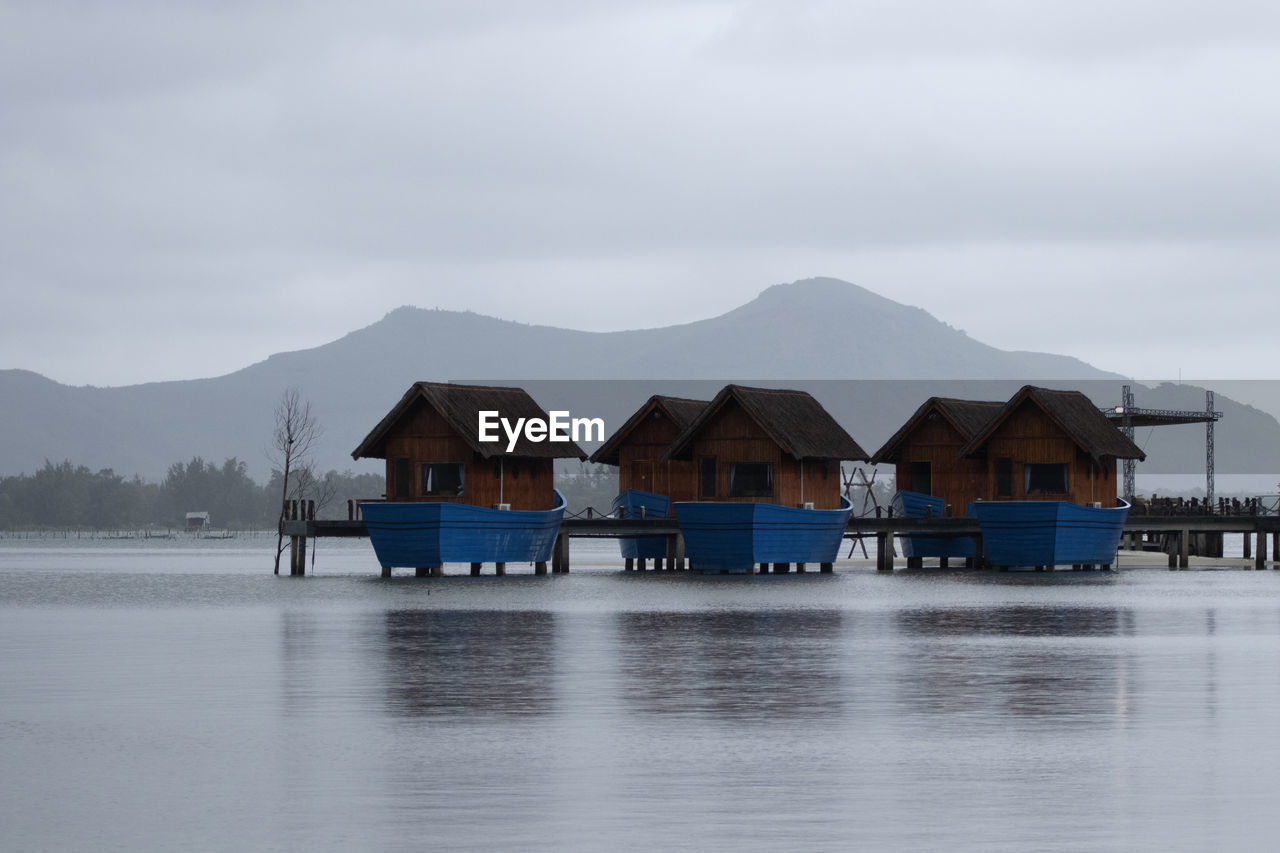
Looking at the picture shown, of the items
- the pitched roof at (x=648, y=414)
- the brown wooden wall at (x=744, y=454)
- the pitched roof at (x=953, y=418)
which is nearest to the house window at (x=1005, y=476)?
the pitched roof at (x=953, y=418)

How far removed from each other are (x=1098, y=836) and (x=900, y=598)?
41006 millimetres

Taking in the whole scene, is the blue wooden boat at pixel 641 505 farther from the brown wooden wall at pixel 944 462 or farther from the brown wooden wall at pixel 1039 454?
the brown wooden wall at pixel 1039 454

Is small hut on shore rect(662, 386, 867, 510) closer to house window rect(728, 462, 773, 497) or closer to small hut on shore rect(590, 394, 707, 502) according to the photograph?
house window rect(728, 462, 773, 497)

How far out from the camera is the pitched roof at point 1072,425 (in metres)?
75.2

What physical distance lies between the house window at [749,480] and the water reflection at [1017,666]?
28.1m

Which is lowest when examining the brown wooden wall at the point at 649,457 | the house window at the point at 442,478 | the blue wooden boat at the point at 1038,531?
the blue wooden boat at the point at 1038,531

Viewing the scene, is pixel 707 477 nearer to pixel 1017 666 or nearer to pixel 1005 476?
pixel 1005 476

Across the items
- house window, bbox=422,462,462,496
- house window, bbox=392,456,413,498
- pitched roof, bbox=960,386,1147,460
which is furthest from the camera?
pitched roof, bbox=960,386,1147,460

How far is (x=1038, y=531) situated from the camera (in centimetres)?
7362

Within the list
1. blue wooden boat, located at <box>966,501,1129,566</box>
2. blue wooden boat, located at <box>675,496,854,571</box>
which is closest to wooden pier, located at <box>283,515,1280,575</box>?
blue wooden boat, located at <box>966,501,1129,566</box>

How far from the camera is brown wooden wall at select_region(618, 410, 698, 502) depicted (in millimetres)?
81125

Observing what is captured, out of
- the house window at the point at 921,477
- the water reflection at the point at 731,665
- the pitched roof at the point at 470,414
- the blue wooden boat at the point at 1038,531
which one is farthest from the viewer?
the house window at the point at 921,477

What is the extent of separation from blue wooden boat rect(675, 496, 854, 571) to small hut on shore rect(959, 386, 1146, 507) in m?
8.76

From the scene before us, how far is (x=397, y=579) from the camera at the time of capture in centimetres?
7356
